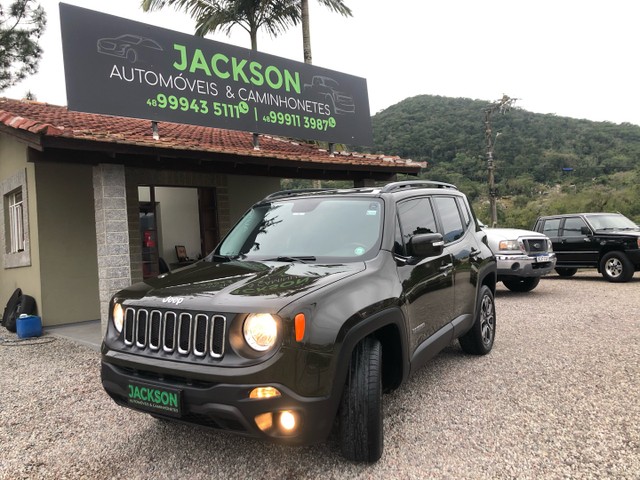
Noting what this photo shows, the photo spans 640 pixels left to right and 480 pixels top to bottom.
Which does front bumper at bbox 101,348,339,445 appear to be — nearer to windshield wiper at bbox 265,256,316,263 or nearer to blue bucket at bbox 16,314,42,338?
windshield wiper at bbox 265,256,316,263

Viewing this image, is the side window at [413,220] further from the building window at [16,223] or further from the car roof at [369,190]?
the building window at [16,223]

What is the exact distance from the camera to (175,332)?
8.71 ft

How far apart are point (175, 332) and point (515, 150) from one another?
3753 centimetres

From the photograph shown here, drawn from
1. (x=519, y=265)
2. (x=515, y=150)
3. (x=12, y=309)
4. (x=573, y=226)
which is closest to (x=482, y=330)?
(x=519, y=265)

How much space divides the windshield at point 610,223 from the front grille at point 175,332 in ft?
37.3

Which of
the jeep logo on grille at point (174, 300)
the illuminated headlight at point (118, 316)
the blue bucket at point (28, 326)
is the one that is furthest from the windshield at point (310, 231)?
the blue bucket at point (28, 326)

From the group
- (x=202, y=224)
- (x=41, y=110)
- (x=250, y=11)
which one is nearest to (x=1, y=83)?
(x=250, y=11)

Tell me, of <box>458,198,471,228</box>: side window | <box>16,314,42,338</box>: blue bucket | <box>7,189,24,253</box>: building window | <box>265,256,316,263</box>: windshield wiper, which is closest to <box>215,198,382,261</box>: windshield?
<box>265,256,316,263</box>: windshield wiper

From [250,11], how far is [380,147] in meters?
19.0

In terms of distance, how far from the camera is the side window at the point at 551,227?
1213 centimetres

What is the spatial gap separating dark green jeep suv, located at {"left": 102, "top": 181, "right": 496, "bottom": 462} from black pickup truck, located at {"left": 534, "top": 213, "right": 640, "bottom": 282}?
9.02 m

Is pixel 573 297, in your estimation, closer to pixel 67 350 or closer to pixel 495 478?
pixel 495 478

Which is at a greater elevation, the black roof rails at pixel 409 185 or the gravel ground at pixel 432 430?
the black roof rails at pixel 409 185

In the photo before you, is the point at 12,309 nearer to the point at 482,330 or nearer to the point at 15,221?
the point at 15,221
